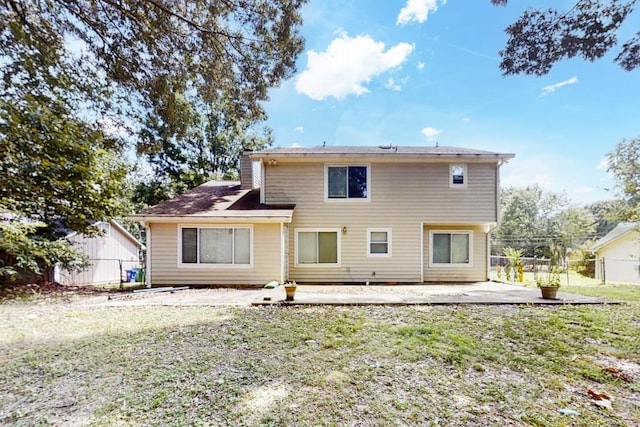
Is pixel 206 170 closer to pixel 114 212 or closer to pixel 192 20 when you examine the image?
pixel 114 212

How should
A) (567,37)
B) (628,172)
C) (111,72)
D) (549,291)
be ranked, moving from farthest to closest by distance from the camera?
A: 1. (628,172)
2. (549,291)
3. (111,72)
4. (567,37)

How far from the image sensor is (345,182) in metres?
11.4

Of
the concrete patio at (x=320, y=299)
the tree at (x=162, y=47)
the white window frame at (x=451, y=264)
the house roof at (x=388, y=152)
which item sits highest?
the tree at (x=162, y=47)

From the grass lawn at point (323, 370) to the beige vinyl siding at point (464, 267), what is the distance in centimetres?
573

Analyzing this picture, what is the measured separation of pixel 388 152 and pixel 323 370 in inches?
357

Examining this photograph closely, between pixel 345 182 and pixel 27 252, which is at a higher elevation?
pixel 345 182

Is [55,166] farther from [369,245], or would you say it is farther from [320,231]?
[369,245]

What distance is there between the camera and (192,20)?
6.65m

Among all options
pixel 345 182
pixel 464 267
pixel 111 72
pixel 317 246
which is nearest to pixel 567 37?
pixel 345 182

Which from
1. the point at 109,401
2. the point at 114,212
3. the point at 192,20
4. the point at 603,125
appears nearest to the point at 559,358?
the point at 109,401

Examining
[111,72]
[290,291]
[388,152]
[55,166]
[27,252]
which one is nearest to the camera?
[111,72]

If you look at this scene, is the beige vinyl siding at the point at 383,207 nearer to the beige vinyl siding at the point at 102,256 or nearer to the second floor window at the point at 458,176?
the second floor window at the point at 458,176

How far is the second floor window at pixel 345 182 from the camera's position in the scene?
37.3ft

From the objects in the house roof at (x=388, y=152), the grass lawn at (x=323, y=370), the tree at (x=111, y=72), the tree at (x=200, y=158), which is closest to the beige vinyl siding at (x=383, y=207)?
the house roof at (x=388, y=152)
